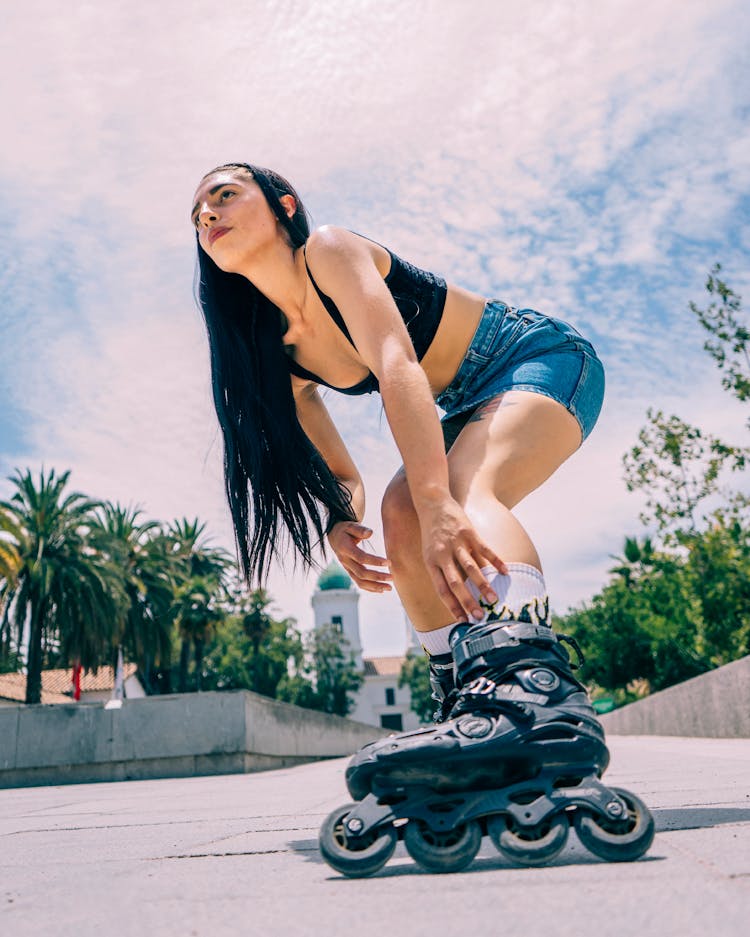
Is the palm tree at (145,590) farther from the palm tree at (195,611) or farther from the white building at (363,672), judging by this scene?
the white building at (363,672)

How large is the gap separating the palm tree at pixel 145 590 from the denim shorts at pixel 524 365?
2925cm

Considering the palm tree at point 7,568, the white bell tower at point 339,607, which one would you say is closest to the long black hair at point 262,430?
the palm tree at point 7,568

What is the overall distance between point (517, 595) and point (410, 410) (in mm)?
438

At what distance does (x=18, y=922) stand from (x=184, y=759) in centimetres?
1088

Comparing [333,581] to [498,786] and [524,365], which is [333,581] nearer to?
[524,365]

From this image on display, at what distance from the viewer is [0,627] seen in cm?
2261

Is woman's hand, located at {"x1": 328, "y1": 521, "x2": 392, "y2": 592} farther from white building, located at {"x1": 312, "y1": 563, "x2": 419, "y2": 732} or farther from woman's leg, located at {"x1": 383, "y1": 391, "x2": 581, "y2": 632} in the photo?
white building, located at {"x1": 312, "y1": 563, "x2": 419, "y2": 732}

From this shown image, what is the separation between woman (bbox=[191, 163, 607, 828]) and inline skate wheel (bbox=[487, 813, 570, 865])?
15cm

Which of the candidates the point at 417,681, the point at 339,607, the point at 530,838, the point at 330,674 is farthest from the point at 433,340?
the point at 339,607

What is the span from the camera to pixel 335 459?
2592 mm

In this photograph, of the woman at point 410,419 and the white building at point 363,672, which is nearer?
the woman at point 410,419

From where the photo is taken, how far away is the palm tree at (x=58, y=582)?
23219 millimetres

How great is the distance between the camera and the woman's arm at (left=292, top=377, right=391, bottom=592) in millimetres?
2318

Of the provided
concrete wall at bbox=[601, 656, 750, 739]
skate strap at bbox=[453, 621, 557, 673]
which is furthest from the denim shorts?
concrete wall at bbox=[601, 656, 750, 739]
